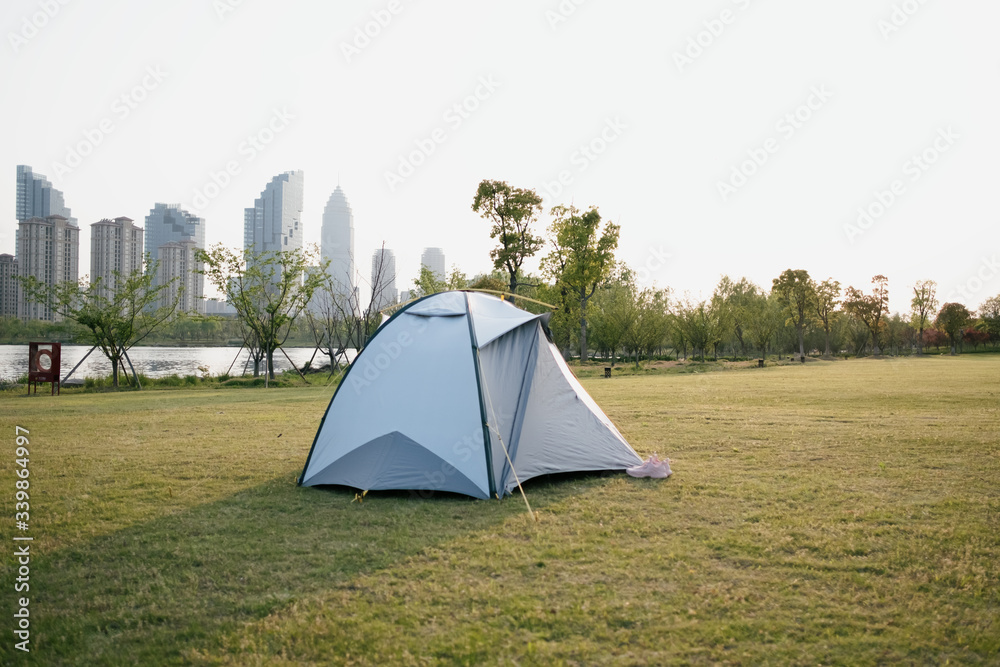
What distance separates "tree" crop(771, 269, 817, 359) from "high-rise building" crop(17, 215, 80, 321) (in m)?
57.8

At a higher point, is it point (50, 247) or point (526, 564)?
point (50, 247)

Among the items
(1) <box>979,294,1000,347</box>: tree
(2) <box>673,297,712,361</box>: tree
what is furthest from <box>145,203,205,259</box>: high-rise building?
(1) <box>979,294,1000,347</box>: tree

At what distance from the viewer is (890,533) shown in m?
5.21

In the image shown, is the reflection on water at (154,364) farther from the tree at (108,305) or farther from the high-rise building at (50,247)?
the high-rise building at (50,247)

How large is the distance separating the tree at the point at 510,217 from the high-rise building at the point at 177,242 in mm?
16955

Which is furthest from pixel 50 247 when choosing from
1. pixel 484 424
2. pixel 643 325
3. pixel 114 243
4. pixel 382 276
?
pixel 484 424

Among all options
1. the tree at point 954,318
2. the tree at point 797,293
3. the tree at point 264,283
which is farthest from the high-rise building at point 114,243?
the tree at point 954,318

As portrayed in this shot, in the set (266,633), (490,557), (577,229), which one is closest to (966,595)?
(490,557)

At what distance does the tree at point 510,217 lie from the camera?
3681cm

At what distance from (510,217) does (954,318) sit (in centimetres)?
5834

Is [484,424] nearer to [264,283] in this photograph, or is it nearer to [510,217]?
[264,283]

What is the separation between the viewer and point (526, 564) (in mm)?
4574

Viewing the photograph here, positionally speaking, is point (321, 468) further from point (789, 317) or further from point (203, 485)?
point (789, 317)

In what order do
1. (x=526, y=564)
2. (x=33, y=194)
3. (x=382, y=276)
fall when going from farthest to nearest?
1. (x=33, y=194)
2. (x=382, y=276)
3. (x=526, y=564)
